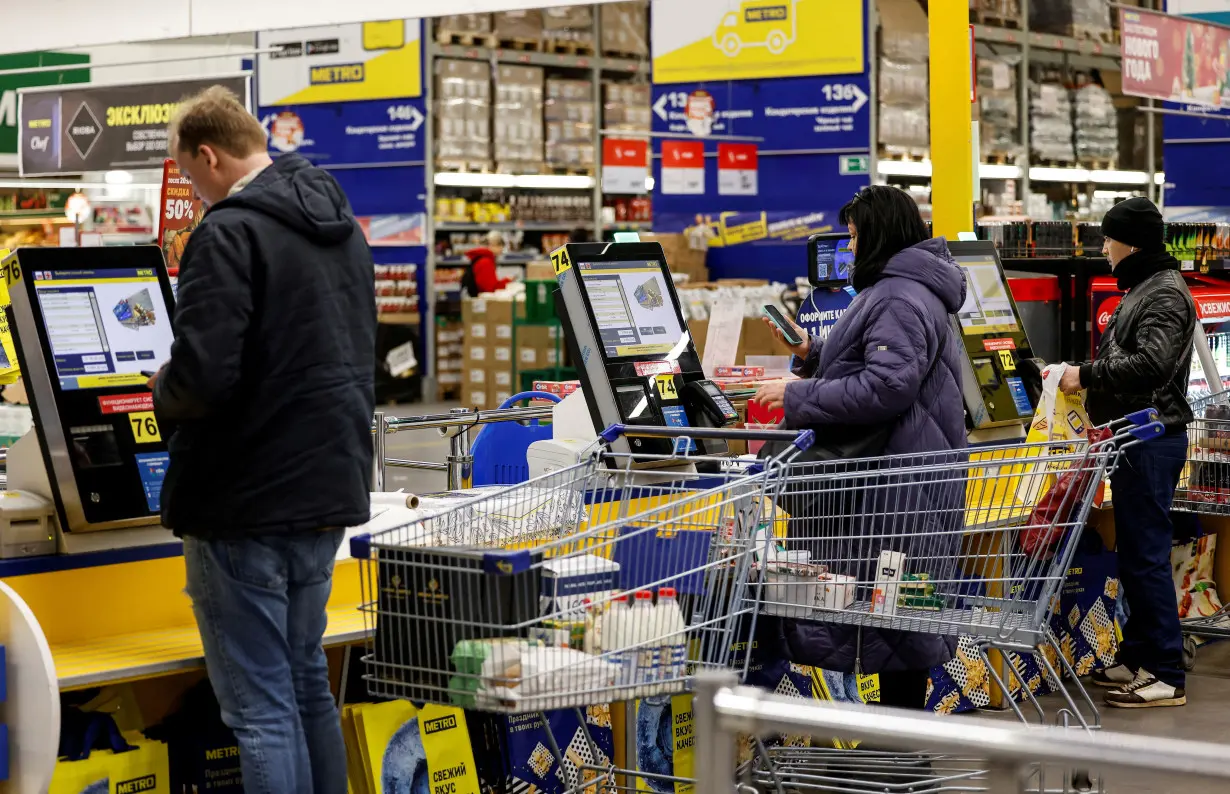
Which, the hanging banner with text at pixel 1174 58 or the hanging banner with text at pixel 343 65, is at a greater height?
the hanging banner with text at pixel 343 65

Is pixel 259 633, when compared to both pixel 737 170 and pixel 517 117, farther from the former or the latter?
pixel 517 117

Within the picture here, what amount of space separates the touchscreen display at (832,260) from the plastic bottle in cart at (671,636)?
8.91 feet

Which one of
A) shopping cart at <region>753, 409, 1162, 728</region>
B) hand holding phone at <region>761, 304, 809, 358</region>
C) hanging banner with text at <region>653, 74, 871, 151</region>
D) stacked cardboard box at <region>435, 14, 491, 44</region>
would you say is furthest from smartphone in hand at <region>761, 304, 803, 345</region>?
stacked cardboard box at <region>435, 14, 491, 44</region>

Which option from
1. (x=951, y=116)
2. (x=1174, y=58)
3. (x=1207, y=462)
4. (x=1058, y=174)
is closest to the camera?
(x=1207, y=462)

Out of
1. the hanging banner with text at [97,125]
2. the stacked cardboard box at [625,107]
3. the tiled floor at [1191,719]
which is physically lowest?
the tiled floor at [1191,719]

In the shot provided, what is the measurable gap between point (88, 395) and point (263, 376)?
0.63 m

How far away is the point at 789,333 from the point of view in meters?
4.68

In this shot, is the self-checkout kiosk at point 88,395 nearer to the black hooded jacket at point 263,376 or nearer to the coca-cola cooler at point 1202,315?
the black hooded jacket at point 263,376

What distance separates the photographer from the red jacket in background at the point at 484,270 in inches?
603

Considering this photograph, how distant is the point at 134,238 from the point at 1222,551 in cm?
1385

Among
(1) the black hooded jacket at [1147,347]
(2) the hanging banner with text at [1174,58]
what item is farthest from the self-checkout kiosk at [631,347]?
(2) the hanging banner with text at [1174,58]

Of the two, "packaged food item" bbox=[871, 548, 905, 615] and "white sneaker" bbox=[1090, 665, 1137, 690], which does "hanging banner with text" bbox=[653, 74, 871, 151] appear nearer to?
"white sneaker" bbox=[1090, 665, 1137, 690]

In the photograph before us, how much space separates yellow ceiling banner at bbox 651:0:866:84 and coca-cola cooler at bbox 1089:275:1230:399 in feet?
21.3

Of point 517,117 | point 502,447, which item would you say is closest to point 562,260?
point 502,447
